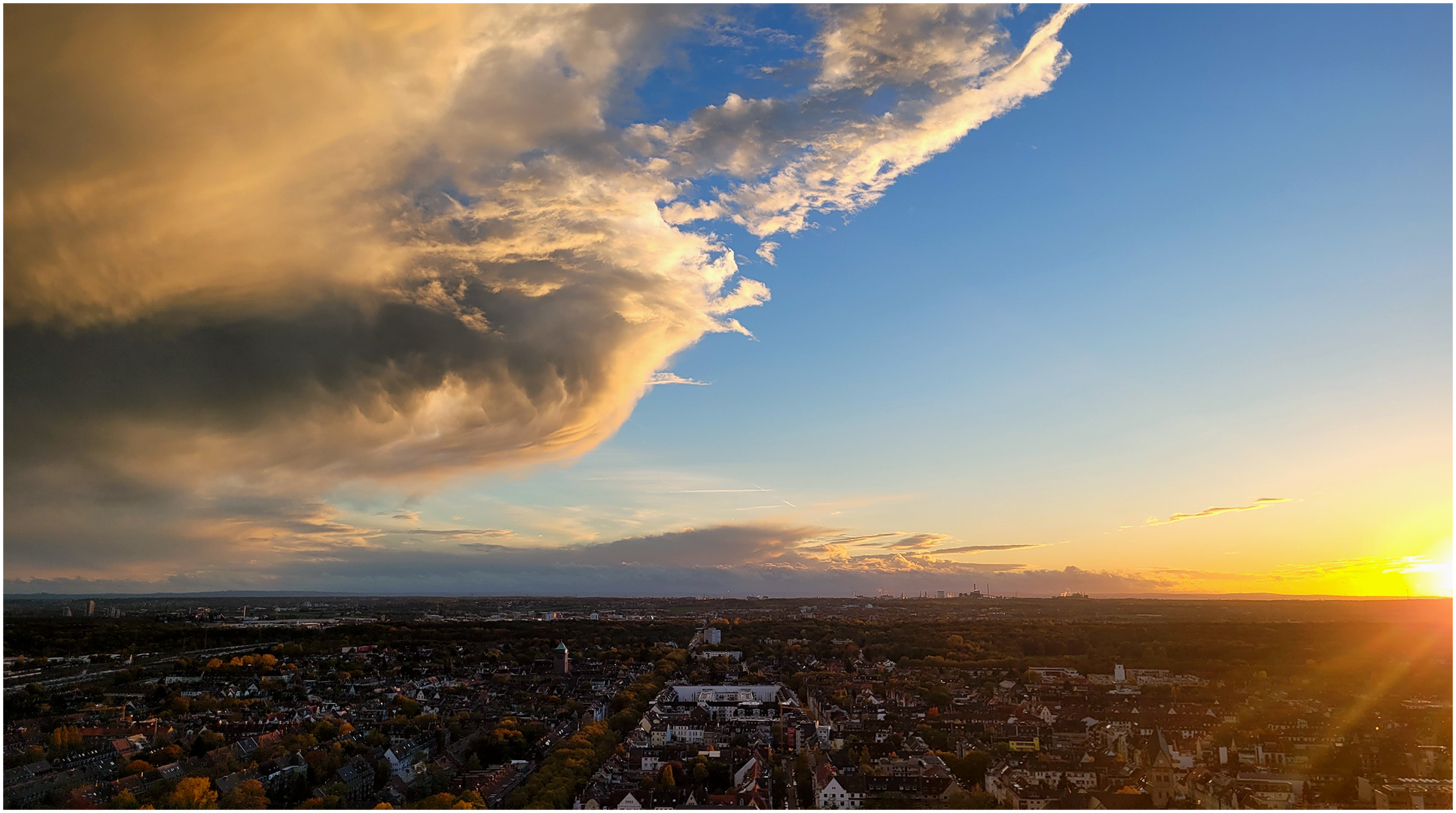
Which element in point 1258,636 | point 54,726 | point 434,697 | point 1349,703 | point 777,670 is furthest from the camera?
point 1258,636

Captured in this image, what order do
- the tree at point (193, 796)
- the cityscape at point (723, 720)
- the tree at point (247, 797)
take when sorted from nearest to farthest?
the tree at point (193, 796) < the tree at point (247, 797) < the cityscape at point (723, 720)

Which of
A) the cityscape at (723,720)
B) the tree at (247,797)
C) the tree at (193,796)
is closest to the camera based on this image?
the tree at (193,796)

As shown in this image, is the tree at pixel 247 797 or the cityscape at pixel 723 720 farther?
the cityscape at pixel 723 720

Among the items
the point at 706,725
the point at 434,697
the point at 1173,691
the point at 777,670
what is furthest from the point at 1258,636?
the point at 434,697

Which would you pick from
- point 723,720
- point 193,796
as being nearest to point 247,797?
point 193,796

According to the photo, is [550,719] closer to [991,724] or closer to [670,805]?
[670,805]

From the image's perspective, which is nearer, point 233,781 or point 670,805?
point 670,805

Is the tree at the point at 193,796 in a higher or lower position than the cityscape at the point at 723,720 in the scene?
higher
